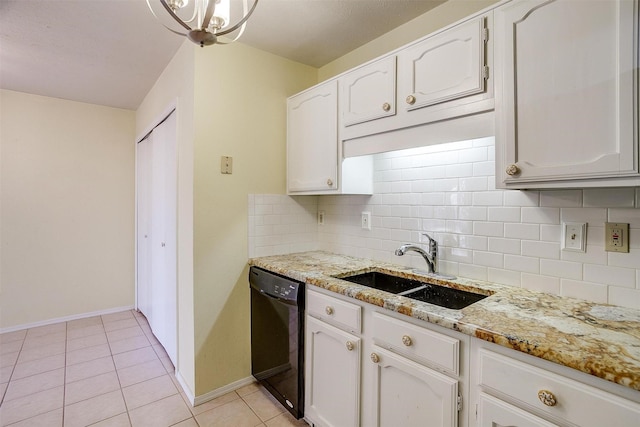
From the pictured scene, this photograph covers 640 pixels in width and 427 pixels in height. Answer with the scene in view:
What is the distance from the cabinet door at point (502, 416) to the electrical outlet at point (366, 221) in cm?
126

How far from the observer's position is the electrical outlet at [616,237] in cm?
116

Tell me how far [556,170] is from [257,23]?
178cm

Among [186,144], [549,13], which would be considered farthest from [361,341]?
[186,144]

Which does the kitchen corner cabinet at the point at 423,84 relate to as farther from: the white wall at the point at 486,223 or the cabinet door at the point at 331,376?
the cabinet door at the point at 331,376

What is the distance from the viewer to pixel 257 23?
6.31 ft

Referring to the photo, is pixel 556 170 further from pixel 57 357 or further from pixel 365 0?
pixel 57 357

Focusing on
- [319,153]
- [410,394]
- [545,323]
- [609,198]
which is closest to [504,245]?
[609,198]

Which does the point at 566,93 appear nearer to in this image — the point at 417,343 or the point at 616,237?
the point at 616,237

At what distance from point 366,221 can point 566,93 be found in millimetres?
1303

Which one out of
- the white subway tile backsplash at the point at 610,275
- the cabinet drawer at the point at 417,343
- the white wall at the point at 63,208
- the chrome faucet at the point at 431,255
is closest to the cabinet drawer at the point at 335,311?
the cabinet drawer at the point at 417,343

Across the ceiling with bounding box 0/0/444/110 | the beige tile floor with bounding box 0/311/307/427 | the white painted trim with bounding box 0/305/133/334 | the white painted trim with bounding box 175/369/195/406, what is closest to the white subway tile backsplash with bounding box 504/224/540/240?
the ceiling with bounding box 0/0/444/110

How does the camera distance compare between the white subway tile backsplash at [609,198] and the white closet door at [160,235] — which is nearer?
the white subway tile backsplash at [609,198]

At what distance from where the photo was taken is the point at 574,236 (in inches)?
50.2

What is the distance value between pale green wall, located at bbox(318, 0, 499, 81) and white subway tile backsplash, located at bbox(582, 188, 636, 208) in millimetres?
1024
